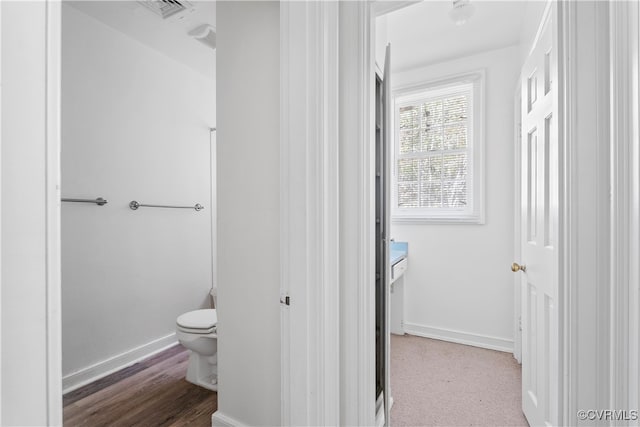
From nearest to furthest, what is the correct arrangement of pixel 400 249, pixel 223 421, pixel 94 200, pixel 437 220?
pixel 223 421
pixel 94 200
pixel 437 220
pixel 400 249

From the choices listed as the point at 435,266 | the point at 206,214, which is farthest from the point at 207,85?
the point at 435,266

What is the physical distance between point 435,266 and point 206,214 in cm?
225

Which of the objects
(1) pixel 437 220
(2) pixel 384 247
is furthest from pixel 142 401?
(1) pixel 437 220

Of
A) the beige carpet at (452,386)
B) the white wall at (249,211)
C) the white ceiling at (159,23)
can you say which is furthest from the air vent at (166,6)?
the beige carpet at (452,386)

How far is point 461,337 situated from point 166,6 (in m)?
3.35

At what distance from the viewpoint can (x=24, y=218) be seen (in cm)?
35

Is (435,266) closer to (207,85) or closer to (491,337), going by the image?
(491,337)

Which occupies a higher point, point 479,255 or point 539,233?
point 539,233

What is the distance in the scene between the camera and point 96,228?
218 cm

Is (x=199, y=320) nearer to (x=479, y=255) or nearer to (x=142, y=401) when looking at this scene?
(x=142, y=401)

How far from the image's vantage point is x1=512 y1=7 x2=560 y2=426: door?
1243mm

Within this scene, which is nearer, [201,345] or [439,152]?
[201,345]

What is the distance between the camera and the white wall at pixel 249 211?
55.1 inches

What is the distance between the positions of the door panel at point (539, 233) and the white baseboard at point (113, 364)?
263 centimetres
